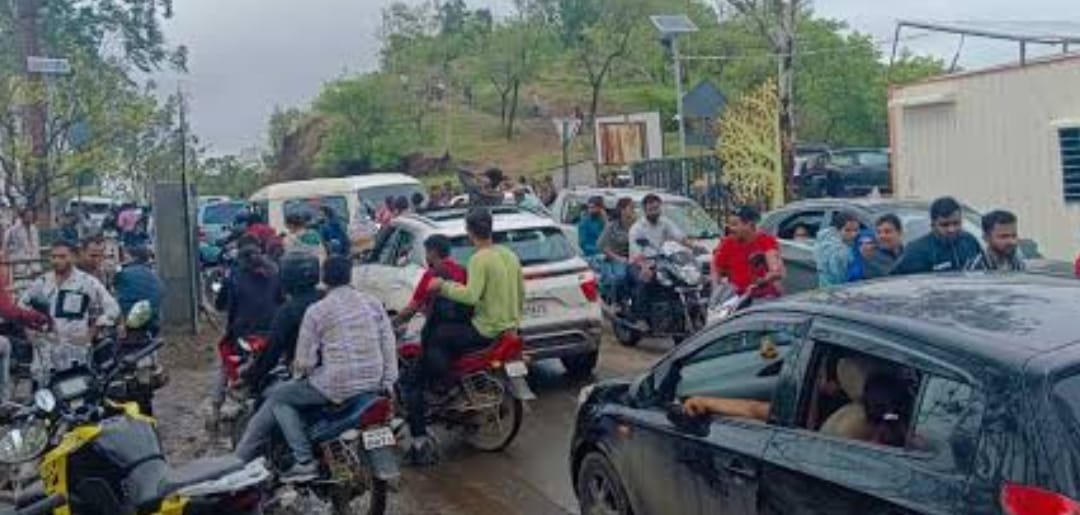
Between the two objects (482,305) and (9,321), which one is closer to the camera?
(482,305)

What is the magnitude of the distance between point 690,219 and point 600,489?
9120 mm

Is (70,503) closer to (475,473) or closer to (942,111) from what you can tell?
(475,473)

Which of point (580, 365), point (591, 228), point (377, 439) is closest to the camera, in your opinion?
point (377, 439)

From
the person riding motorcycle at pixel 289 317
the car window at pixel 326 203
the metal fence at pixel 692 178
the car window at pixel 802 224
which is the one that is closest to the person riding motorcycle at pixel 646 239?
→ the car window at pixel 802 224

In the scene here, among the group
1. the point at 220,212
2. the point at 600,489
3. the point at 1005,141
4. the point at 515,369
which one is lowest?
the point at 600,489

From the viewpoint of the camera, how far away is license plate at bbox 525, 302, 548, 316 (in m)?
10.8

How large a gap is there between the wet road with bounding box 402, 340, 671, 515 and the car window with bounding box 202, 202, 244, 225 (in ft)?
66.2

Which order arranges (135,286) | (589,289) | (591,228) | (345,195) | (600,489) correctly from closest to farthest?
(600,489)
(135,286)
(589,289)
(591,228)
(345,195)

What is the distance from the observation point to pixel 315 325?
6.73 meters

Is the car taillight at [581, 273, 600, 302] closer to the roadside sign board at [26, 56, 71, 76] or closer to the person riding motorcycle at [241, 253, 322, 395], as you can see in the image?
the person riding motorcycle at [241, 253, 322, 395]

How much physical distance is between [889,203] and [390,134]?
37.5m

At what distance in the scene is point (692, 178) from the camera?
23750 millimetres

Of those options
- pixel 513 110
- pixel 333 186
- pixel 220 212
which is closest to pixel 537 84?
pixel 513 110

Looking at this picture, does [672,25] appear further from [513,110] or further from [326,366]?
[513,110]
